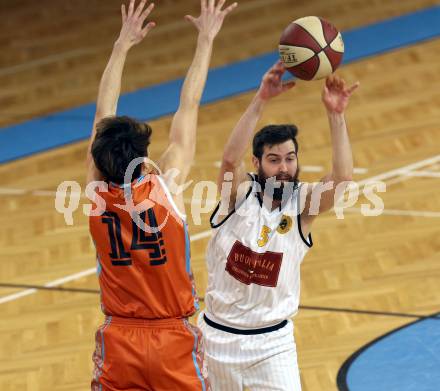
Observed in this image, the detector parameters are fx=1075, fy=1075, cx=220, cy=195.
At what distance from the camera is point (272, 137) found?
5.89 m

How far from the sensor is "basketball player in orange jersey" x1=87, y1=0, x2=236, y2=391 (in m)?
4.71

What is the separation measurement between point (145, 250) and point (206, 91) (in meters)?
8.43

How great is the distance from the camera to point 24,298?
8.92 m

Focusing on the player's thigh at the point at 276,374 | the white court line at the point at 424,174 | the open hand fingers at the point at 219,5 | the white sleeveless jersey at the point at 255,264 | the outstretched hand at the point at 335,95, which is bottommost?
the player's thigh at the point at 276,374

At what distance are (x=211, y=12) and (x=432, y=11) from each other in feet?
33.6

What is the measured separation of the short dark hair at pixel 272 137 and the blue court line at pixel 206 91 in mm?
6297

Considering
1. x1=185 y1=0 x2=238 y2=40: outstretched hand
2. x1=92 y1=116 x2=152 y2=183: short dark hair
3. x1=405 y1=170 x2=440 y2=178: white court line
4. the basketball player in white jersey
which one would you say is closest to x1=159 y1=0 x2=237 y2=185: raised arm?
x1=185 y1=0 x2=238 y2=40: outstretched hand

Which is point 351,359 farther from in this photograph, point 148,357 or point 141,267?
point 141,267

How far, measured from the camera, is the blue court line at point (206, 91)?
1217cm

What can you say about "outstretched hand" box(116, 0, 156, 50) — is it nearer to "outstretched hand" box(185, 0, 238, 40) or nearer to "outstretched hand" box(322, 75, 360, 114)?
"outstretched hand" box(185, 0, 238, 40)

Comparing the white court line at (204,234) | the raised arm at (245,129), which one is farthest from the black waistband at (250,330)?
the white court line at (204,234)

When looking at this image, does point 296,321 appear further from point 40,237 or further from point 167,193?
point 167,193

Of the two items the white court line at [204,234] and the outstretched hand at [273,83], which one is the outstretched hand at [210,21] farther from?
the white court line at [204,234]

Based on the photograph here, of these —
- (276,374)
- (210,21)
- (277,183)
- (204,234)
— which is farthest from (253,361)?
(204,234)
